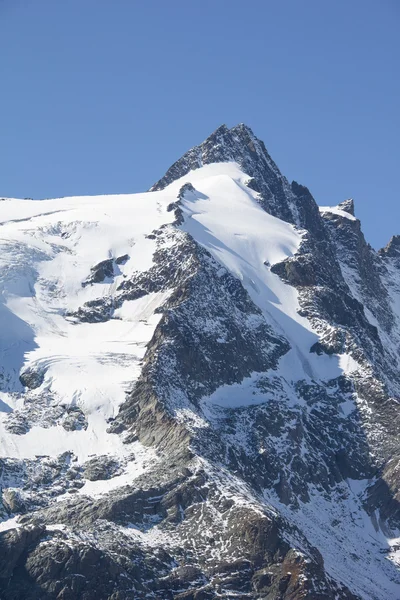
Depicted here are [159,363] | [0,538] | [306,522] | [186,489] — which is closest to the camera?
[0,538]

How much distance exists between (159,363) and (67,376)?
1368cm

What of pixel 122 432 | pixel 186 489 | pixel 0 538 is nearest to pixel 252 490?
pixel 186 489

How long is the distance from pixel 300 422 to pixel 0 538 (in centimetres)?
6068

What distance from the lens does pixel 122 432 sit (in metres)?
181

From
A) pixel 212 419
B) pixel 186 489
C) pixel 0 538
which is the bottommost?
pixel 0 538

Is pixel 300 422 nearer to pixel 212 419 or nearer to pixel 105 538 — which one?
pixel 212 419

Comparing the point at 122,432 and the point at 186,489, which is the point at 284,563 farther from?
the point at 122,432

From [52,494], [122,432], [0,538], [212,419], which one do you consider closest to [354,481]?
[212,419]

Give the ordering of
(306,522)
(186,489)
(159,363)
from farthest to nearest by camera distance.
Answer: (159,363) → (306,522) → (186,489)

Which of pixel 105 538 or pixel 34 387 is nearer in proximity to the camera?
pixel 105 538

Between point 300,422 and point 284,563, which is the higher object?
point 300,422

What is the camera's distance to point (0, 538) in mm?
150500

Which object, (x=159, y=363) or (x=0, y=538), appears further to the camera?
(x=159, y=363)

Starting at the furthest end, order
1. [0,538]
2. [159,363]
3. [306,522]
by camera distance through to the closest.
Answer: [159,363] → [306,522] → [0,538]
